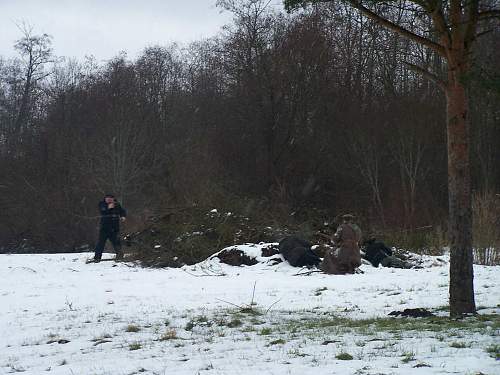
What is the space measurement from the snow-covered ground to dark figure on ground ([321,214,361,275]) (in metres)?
0.46

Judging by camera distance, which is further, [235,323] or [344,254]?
[344,254]

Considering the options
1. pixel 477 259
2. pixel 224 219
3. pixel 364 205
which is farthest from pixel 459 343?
pixel 364 205

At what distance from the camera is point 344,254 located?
1535 centimetres

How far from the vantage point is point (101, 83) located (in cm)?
4462

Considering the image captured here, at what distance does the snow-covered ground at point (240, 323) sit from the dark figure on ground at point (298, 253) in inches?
10.4

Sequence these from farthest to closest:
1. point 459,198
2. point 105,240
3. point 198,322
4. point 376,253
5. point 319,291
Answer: point 105,240, point 376,253, point 319,291, point 198,322, point 459,198

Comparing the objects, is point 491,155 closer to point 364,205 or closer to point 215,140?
point 364,205

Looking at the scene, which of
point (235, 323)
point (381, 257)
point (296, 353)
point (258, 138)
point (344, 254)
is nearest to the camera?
point (296, 353)

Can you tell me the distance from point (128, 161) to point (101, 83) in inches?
376

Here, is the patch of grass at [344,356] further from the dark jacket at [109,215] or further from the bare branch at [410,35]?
the dark jacket at [109,215]

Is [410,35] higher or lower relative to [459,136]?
higher

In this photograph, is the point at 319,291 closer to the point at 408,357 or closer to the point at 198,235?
the point at 408,357

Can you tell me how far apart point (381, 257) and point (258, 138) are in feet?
64.7

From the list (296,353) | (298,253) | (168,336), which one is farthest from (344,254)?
(296,353)
